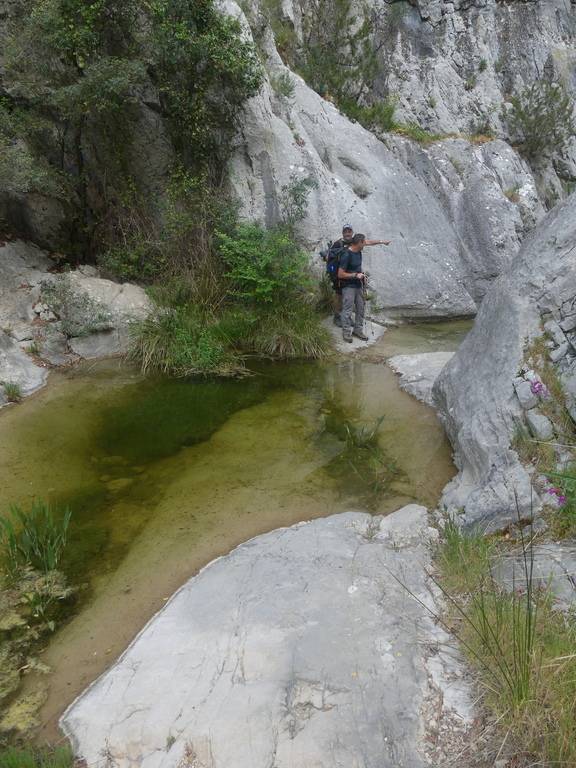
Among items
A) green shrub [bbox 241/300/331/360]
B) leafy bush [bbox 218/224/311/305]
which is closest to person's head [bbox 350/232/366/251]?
leafy bush [bbox 218/224/311/305]

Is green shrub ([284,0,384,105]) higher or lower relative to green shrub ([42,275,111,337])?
higher

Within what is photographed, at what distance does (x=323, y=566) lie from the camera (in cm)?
357

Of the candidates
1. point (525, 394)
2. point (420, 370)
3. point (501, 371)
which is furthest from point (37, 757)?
point (420, 370)

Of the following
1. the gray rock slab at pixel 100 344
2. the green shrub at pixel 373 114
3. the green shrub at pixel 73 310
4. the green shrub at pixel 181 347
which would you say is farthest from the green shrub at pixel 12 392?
the green shrub at pixel 373 114

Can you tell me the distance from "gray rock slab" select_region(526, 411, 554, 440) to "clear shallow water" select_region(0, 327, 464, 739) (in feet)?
3.29

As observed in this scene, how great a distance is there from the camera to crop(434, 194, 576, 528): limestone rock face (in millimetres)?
4020

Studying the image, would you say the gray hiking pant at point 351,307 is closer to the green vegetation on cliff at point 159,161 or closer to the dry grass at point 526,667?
the green vegetation on cliff at point 159,161

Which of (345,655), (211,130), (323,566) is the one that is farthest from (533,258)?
(211,130)

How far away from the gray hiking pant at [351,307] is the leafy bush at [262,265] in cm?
65

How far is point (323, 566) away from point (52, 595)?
1767mm

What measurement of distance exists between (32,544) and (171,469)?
61.2 inches

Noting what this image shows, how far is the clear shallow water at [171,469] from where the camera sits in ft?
11.4

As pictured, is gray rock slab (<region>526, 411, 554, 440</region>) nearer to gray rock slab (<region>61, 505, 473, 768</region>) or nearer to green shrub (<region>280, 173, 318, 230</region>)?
gray rock slab (<region>61, 505, 473, 768</region>)

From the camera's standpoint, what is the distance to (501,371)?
15.8 ft
